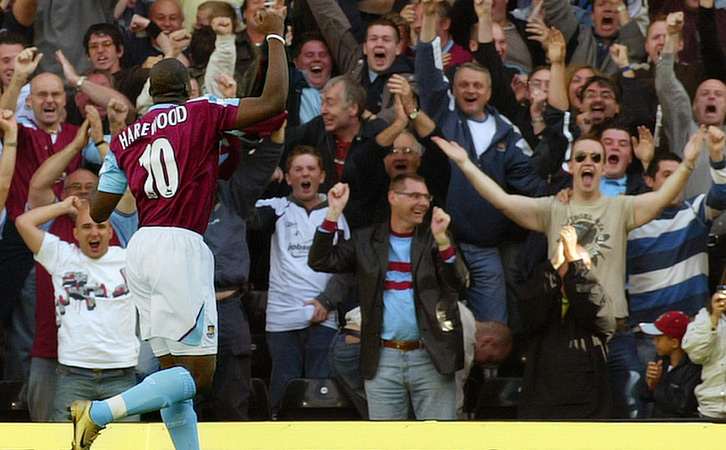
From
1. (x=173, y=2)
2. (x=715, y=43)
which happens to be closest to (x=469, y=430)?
(x=715, y=43)

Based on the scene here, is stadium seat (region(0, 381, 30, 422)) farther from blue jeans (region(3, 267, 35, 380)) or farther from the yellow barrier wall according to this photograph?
the yellow barrier wall

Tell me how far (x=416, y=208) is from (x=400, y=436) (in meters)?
2.19

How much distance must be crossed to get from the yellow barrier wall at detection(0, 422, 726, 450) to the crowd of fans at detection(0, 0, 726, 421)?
4.56ft

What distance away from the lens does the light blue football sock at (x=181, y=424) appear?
187 inches

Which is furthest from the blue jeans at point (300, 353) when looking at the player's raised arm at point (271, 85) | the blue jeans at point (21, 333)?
the player's raised arm at point (271, 85)

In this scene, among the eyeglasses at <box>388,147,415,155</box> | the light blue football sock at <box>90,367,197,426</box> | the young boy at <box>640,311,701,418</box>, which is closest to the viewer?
the light blue football sock at <box>90,367,197,426</box>

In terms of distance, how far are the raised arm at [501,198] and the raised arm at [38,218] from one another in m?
2.56

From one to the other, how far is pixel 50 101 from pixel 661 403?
15.3 feet

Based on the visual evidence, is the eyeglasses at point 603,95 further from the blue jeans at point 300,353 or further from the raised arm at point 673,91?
the blue jeans at point 300,353

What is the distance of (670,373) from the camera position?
24.2 ft

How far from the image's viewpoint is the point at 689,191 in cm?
787

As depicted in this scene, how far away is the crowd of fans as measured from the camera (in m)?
7.40

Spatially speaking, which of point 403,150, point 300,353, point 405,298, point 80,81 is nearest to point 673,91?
point 403,150

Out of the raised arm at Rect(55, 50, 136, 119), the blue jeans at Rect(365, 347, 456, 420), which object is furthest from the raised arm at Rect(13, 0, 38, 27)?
the blue jeans at Rect(365, 347, 456, 420)
